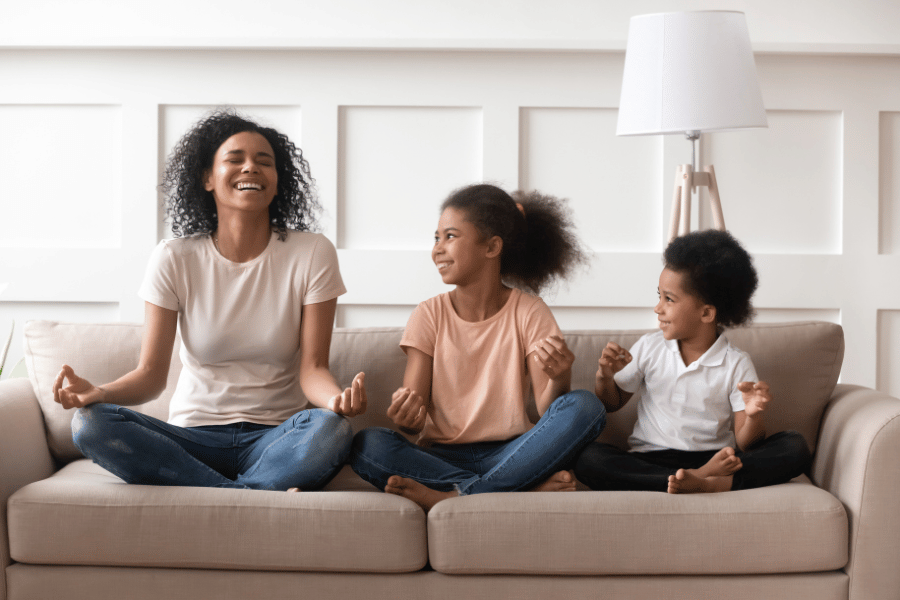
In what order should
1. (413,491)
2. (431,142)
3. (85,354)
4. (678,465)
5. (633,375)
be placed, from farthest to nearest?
(431,142) → (85,354) → (633,375) → (678,465) → (413,491)

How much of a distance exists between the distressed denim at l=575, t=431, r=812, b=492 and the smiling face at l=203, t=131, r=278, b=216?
87 centimetres

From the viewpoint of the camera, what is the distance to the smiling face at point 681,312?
1762 mm

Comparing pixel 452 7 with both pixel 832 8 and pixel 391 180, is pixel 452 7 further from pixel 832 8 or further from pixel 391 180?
pixel 832 8

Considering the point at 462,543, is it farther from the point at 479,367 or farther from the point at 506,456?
the point at 479,367

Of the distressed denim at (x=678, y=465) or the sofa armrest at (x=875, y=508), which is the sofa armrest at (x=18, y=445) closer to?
the distressed denim at (x=678, y=465)

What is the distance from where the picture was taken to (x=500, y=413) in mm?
1760

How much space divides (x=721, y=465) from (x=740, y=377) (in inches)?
9.8

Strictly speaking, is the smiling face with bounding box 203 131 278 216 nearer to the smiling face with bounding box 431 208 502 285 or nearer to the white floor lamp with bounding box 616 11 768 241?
the smiling face with bounding box 431 208 502 285

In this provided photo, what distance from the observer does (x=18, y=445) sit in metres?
1.64

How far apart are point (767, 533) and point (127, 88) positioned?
2294 millimetres

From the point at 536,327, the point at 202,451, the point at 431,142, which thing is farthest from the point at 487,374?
the point at 431,142

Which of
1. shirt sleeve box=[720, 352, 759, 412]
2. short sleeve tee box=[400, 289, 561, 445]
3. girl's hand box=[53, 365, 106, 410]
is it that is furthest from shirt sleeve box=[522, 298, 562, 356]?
girl's hand box=[53, 365, 106, 410]

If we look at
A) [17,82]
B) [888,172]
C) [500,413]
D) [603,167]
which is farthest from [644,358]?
[17,82]

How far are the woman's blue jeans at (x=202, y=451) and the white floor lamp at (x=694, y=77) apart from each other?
1.18 m
